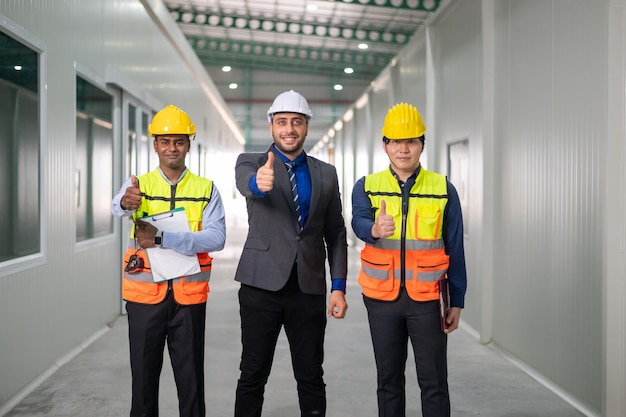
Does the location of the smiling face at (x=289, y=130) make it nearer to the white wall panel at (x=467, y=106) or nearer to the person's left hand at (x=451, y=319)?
the person's left hand at (x=451, y=319)

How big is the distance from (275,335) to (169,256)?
59 cm

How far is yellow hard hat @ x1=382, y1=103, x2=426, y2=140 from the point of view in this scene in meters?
3.08

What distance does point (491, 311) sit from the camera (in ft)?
20.6

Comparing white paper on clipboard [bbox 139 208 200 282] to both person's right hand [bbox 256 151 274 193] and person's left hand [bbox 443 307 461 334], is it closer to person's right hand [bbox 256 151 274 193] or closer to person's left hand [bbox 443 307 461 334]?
person's right hand [bbox 256 151 274 193]

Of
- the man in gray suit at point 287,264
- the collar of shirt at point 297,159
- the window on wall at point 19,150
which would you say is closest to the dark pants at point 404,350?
the man in gray suit at point 287,264

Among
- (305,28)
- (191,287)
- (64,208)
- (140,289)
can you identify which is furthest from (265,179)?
(305,28)

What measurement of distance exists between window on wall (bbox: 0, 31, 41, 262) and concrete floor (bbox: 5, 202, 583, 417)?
0.98m

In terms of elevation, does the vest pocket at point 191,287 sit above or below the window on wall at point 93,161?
below

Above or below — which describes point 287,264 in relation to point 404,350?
above

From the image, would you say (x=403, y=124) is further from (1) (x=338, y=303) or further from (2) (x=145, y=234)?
(2) (x=145, y=234)

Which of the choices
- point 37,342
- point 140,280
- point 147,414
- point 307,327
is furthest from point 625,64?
point 37,342

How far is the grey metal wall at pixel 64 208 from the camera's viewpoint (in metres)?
4.43

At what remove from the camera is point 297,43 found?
23.1m

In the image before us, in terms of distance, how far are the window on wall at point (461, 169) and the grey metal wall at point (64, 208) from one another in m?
3.56
